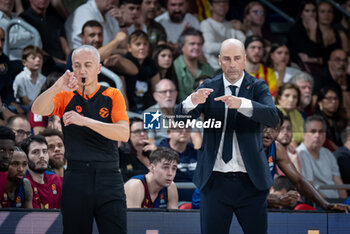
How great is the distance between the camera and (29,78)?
19.0 feet

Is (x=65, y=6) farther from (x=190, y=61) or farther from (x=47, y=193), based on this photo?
(x=47, y=193)

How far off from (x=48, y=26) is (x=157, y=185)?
2.55m

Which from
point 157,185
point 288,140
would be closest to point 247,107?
point 157,185

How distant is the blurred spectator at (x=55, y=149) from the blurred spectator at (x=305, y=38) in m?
3.55

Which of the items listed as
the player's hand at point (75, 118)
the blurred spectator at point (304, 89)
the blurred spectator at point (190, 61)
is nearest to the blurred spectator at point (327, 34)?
the blurred spectator at point (304, 89)

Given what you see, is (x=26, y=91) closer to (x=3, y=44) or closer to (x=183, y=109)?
(x=3, y=44)

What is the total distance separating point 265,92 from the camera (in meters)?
3.57

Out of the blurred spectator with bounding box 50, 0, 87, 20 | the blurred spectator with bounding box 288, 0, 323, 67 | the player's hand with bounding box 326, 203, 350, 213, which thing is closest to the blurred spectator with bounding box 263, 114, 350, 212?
the player's hand with bounding box 326, 203, 350, 213

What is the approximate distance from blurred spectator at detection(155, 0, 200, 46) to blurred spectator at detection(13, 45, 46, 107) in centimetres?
171

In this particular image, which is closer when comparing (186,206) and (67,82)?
(67,82)

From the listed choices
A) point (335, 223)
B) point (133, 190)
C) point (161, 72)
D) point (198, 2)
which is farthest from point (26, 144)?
point (198, 2)

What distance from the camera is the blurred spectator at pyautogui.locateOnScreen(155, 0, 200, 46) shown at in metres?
7.12

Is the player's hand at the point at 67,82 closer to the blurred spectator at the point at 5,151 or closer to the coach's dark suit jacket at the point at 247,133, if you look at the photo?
the coach's dark suit jacket at the point at 247,133

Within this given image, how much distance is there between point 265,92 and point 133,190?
1.59 m
